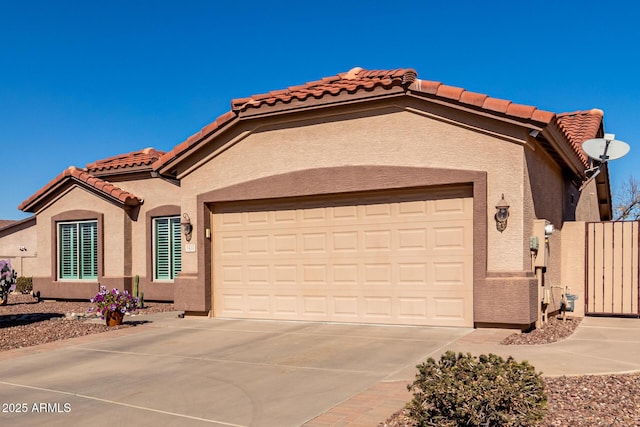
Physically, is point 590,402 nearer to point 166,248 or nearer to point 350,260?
point 350,260

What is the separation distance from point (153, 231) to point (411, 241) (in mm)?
9475

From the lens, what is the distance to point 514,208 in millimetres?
10094

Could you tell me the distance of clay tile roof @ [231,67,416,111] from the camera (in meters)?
11.0

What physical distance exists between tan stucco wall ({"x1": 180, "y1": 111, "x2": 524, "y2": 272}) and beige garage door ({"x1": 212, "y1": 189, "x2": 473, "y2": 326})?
592 millimetres

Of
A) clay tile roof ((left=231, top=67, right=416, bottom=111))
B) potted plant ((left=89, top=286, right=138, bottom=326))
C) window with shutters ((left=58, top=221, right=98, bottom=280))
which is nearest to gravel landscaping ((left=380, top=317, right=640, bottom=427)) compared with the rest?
clay tile roof ((left=231, top=67, right=416, bottom=111))

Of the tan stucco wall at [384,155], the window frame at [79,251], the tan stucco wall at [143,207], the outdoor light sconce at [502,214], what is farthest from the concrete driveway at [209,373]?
the window frame at [79,251]

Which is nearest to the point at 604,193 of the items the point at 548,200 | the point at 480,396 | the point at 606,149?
the point at 606,149

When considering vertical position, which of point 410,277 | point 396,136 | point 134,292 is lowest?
point 134,292

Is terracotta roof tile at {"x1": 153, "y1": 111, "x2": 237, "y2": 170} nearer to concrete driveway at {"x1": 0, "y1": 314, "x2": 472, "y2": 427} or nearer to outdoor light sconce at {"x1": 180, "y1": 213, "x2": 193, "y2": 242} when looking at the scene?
outdoor light sconce at {"x1": 180, "y1": 213, "x2": 193, "y2": 242}

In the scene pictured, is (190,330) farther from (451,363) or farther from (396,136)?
(451,363)

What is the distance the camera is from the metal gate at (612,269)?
12.4 m

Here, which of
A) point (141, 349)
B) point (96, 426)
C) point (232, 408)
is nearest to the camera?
point (96, 426)

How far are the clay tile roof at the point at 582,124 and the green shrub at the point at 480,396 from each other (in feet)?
36.1

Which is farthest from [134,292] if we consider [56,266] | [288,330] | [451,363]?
[451,363]
